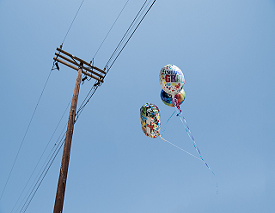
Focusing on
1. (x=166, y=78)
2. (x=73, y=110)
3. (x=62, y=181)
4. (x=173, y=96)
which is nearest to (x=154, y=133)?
(x=173, y=96)

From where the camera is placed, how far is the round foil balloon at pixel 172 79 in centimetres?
451

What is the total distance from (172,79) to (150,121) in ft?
4.61

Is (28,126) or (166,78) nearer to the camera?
(166,78)

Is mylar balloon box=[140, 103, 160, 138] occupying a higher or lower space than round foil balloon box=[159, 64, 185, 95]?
lower

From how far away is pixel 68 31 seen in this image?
6715 mm

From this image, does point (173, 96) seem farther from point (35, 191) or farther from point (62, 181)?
point (35, 191)

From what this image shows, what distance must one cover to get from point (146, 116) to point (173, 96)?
102 centimetres

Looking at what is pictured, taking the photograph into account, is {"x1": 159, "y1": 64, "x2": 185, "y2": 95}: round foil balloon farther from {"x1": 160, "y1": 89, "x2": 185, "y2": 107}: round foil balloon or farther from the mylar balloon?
A: the mylar balloon

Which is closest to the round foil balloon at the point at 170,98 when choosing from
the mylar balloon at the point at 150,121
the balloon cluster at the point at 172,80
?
the balloon cluster at the point at 172,80

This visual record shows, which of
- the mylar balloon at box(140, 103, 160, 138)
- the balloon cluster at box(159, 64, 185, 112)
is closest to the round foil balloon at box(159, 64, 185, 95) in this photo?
the balloon cluster at box(159, 64, 185, 112)

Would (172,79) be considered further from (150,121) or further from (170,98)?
(150,121)

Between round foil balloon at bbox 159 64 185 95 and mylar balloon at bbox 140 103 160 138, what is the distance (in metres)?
0.87

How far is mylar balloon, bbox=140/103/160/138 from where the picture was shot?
498cm

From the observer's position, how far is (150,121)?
197 inches
